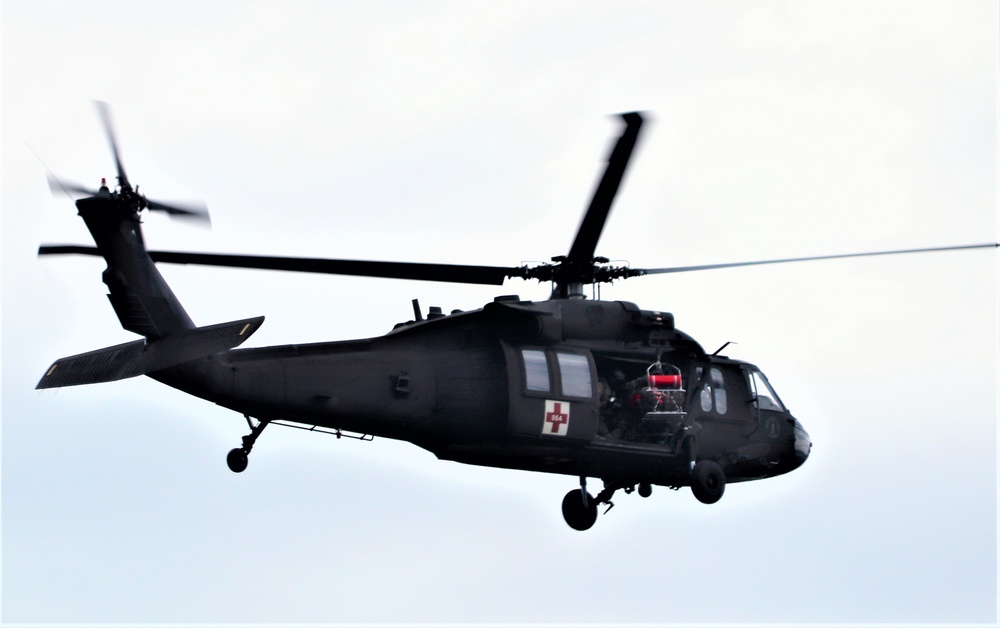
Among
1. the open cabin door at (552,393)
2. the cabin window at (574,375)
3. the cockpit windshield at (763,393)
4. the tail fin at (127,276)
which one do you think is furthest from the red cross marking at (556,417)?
the tail fin at (127,276)

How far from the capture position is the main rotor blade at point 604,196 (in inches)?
841

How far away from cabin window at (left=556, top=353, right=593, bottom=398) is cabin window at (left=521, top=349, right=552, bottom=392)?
280mm

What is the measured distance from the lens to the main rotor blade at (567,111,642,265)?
21359mm

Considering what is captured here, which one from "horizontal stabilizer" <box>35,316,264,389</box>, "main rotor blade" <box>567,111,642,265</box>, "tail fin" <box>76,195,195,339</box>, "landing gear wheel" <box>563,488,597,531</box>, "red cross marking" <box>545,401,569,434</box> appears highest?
"main rotor blade" <box>567,111,642,265</box>

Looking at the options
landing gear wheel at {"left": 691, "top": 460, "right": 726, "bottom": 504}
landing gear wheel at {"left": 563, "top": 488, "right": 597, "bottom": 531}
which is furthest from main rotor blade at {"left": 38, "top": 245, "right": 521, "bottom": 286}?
landing gear wheel at {"left": 563, "top": 488, "right": 597, "bottom": 531}

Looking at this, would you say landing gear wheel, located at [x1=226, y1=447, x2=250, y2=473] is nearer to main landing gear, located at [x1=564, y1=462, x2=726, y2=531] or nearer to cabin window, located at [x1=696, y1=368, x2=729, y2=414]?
main landing gear, located at [x1=564, y1=462, x2=726, y2=531]

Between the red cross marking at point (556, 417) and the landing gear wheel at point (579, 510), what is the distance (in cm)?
313

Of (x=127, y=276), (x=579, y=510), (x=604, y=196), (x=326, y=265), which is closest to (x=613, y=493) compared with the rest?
(x=579, y=510)

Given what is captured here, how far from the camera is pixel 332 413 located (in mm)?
21766

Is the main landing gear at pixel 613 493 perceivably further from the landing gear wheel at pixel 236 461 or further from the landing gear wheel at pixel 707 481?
the landing gear wheel at pixel 236 461

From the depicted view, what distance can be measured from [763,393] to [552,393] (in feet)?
16.9

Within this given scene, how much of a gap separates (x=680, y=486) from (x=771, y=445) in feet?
7.46

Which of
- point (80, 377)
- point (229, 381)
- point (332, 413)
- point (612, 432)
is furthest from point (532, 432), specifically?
point (80, 377)

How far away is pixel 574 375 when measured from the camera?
76.8ft
